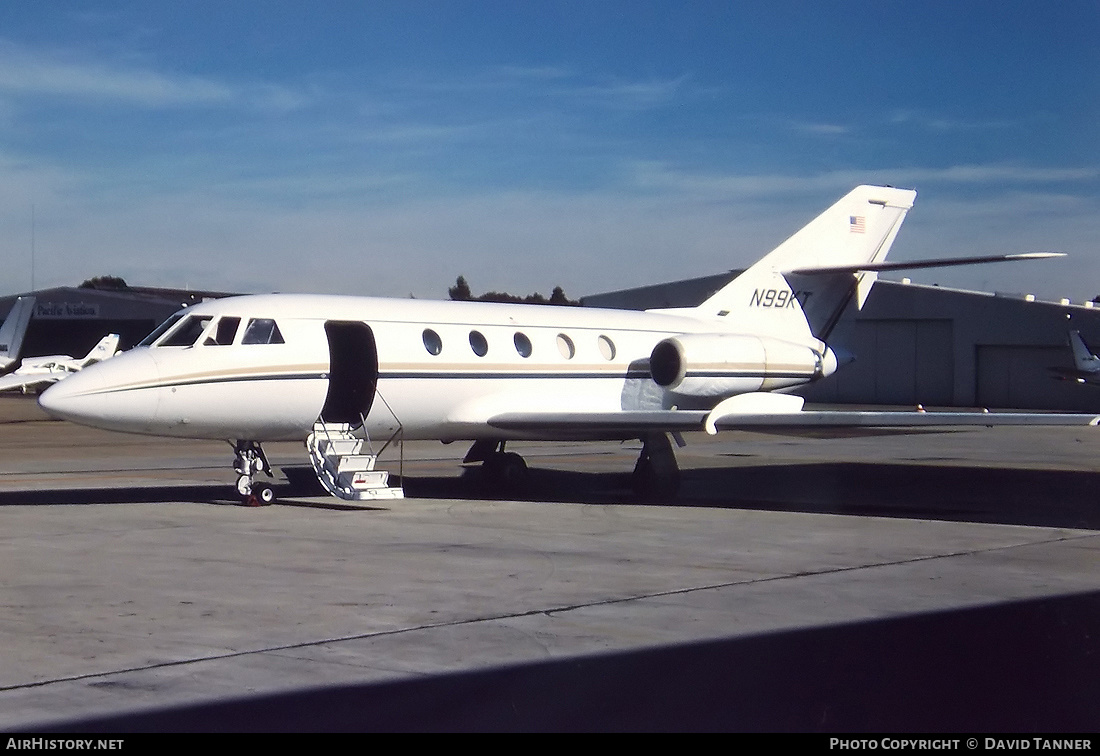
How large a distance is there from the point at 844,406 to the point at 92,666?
166 feet

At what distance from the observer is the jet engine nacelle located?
18.3 meters

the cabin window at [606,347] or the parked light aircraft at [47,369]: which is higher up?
the parked light aircraft at [47,369]

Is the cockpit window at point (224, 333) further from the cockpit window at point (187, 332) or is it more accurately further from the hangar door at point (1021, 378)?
the hangar door at point (1021, 378)

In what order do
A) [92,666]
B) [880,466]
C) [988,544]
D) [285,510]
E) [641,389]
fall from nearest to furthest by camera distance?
1. [92,666]
2. [988,544]
3. [285,510]
4. [641,389]
5. [880,466]

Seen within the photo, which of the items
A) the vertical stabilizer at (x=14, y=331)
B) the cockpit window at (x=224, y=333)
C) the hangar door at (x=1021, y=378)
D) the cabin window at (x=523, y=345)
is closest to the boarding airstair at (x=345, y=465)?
the cockpit window at (x=224, y=333)

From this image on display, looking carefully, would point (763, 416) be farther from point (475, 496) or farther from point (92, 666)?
point (92, 666)

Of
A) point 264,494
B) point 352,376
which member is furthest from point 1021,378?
point 264,494

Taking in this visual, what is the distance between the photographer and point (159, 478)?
20.6m

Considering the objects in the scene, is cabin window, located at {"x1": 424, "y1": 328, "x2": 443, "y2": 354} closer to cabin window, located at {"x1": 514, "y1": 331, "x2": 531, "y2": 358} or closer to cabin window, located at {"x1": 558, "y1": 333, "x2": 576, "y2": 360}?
cabin window, located at {"x1": 514, "y1": 331, "x2": 531, "y2": 358}

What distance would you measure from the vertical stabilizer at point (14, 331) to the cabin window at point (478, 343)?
120 ft

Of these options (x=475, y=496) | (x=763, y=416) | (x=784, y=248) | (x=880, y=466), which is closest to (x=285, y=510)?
(x=475, y=496)

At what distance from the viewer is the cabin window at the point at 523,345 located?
17.7 m

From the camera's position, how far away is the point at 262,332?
1520 centimetres

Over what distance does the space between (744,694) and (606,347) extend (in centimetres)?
1271
